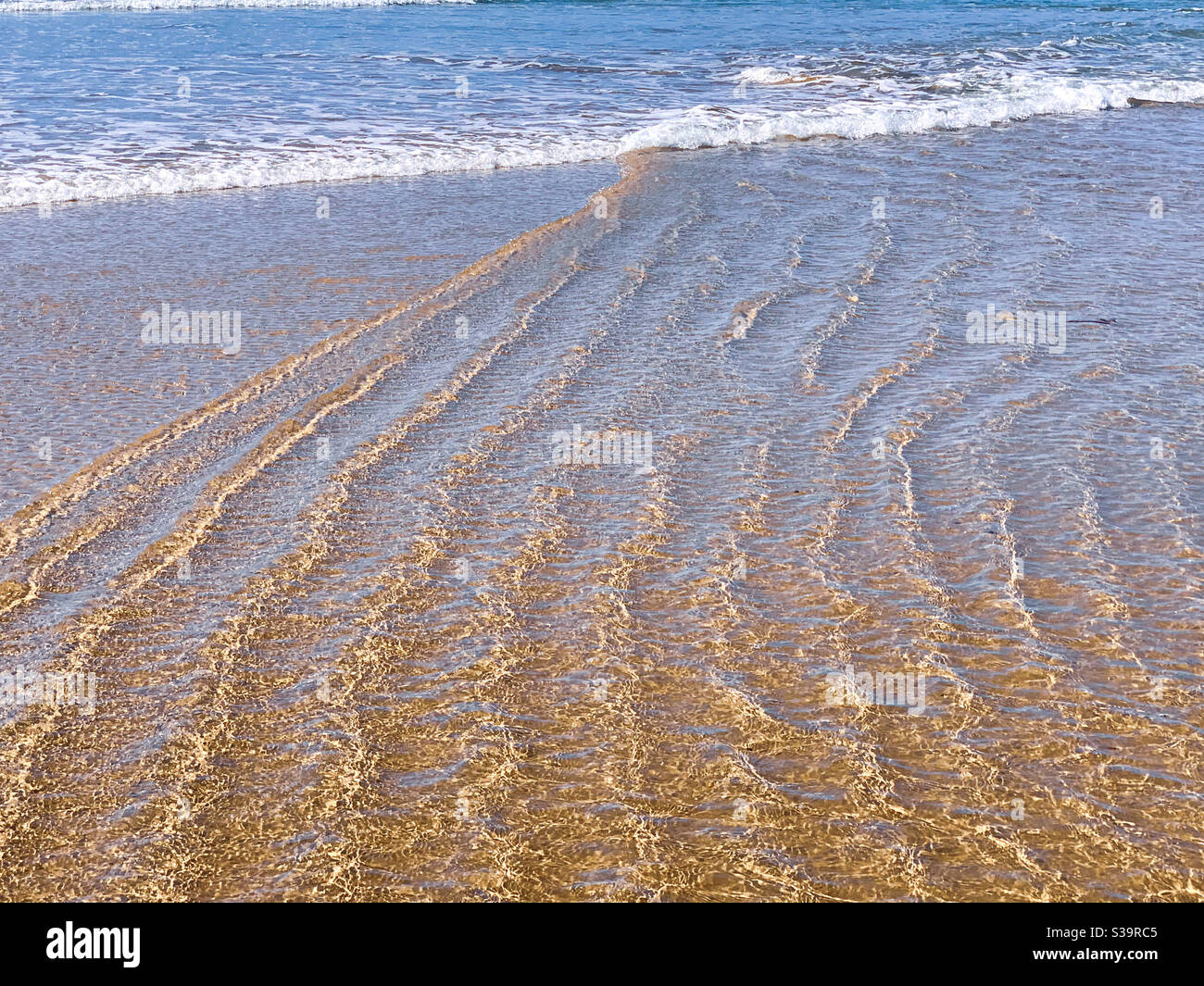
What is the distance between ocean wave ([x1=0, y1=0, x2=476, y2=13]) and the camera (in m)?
28.2

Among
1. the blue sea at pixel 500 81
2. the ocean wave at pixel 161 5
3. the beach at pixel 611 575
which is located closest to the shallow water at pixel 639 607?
the beach at pixel 611 575

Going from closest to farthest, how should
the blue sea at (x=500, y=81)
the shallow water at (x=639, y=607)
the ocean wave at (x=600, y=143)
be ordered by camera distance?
the shallow water at (x=639, y=607) → the ocean wave at (x=600, y=143) → the blue sea at (x=500, y=81)

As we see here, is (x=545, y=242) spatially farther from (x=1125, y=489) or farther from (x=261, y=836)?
(x=261, y=836)

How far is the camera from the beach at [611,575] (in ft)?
9.61

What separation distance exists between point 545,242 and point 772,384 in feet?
12.0

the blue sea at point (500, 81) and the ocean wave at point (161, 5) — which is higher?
the ocean wave at point (161, 5)

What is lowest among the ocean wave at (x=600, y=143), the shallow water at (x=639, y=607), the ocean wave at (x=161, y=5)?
the shallow water at (x=639, y=607)

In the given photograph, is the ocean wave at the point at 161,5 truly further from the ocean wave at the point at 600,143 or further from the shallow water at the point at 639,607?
the shallow water at the point at 639,607

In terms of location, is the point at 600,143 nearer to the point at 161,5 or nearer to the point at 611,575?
the point at 611,575

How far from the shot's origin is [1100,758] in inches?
126

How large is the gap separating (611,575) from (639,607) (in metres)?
0.25

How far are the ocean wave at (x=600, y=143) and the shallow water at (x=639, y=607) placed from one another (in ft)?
15.8
